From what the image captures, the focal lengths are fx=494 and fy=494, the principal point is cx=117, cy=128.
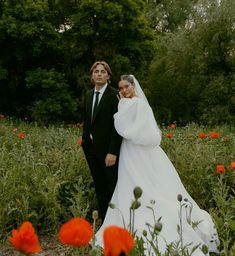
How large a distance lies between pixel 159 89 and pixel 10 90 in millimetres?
8268

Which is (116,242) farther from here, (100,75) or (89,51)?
(89,51)

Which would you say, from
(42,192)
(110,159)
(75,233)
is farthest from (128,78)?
(75,233)

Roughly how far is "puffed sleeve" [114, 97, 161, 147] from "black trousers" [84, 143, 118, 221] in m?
0.40

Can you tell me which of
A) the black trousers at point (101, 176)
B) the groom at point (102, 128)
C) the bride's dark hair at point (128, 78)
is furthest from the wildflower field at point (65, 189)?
the bride's dark hair at point (128, 78)

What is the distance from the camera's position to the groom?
491 cm

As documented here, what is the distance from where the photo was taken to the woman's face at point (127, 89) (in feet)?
16.0

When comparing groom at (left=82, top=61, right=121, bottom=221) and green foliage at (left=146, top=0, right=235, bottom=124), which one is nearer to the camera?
groom at (left=82, top=61, right=121, bottom=221)

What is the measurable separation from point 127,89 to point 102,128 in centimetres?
47

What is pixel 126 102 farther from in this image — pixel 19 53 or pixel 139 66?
pixel 139 66

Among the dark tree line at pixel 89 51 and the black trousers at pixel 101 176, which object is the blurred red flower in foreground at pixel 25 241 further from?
the dark tree line at pixel 89 51

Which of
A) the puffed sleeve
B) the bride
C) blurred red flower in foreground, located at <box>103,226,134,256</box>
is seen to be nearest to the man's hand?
the bride

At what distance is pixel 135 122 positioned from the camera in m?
4.89

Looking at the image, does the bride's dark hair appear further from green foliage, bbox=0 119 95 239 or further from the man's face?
green foliage, bbox=0 119 95 239

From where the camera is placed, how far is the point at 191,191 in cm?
571
